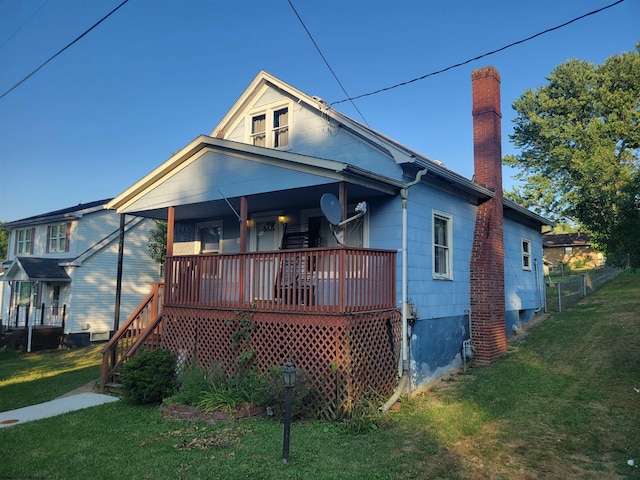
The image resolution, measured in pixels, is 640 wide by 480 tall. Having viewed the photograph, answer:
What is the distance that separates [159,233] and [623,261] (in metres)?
19.0

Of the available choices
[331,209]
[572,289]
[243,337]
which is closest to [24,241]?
[243,337]

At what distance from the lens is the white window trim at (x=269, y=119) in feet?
39.3

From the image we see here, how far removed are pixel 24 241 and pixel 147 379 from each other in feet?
64.4

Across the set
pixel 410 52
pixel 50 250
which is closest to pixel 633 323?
pixel 410 52

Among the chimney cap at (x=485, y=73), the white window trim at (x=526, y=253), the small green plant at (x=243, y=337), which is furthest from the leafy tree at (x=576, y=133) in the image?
the small green plant at (x=243, y=337)

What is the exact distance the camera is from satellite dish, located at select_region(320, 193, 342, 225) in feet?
26.0

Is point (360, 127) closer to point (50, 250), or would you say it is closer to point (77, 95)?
point (77, 95)

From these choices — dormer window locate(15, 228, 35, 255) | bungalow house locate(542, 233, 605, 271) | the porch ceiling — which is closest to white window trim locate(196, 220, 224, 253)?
the porch ceiling

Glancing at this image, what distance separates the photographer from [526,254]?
52.7 ft

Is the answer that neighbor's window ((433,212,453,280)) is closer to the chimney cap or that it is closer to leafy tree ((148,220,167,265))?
the chimney cap

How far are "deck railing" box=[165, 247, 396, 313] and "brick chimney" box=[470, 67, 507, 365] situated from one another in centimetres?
397

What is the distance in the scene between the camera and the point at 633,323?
13508mm

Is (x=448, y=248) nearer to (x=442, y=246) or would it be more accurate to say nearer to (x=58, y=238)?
(x=442, y=246)

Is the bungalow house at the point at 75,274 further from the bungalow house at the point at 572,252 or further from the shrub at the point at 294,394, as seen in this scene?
the bungalow house at the point at 572,252
